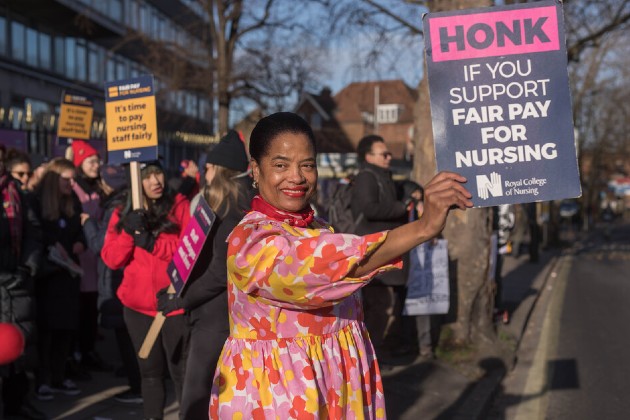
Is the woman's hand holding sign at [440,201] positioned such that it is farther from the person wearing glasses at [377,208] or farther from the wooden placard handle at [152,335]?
the person wearing glasses at [377,208]

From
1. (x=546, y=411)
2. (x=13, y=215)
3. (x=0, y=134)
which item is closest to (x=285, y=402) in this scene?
(x=13, y=215)

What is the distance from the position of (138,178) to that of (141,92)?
0.82m

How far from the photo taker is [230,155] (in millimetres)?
4488

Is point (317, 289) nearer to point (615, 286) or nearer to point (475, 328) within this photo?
point (475, 328)

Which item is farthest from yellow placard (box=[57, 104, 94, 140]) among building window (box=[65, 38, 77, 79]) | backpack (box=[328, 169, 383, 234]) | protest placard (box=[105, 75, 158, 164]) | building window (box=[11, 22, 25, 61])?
building window (box=[65, 38, 77, 79])

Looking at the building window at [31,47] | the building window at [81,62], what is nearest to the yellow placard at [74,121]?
the building window at [31,47]

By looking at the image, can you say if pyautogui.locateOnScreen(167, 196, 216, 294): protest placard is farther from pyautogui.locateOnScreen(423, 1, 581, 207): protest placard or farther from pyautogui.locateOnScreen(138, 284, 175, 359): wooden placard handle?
pyautogui.locateOnScreen(423, 1, 581, 207): protest placard

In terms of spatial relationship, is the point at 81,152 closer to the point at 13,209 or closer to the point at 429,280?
the point at 13,209

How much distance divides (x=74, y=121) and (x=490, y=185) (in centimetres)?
852

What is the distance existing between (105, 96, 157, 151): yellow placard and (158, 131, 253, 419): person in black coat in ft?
4.15

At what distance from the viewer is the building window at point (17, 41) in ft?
82.3

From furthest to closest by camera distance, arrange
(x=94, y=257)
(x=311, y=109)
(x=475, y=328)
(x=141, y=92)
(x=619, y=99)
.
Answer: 1. (x=311, y=109)
2. (x=619, y=99)
3. (x=475, y=328)
4. (x=94, y=257)
5. (x=141, y=92)

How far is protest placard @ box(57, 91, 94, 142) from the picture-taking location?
10.3 metres

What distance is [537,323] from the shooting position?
11.6 meters
